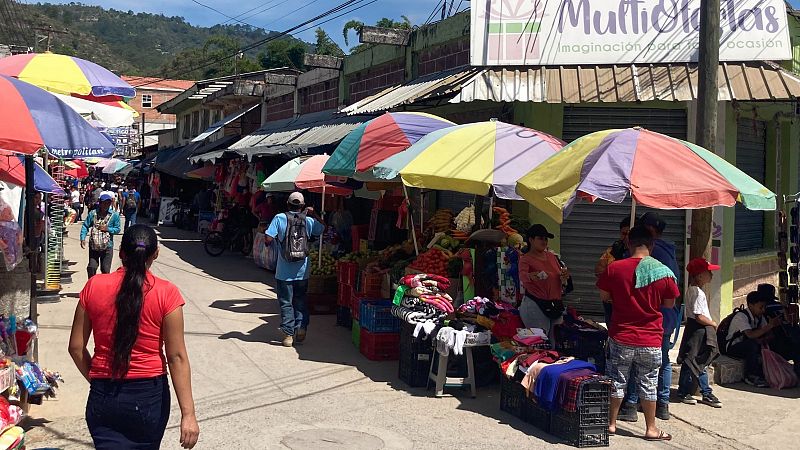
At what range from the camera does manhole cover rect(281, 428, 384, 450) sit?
6.34m

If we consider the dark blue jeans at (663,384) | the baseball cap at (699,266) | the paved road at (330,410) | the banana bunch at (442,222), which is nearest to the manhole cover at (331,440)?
the paved road at (330,410)

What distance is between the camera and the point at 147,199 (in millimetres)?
37469

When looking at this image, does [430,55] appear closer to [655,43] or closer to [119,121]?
[655,43]

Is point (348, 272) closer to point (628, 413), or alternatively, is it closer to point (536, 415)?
point (536, 415)

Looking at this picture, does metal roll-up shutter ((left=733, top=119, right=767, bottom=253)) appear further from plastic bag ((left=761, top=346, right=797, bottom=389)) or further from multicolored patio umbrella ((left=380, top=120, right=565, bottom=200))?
multicolored patio umbrella ((left=380, top=120, right=565, bottom=200))

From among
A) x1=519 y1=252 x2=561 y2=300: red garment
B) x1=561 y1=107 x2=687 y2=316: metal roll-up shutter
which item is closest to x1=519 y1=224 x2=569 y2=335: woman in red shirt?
x1=519 y1=252 x2=561 y2=300: red garment

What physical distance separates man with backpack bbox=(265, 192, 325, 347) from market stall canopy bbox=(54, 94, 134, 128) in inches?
87.0

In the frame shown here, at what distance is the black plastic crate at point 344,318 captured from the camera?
11.5 m

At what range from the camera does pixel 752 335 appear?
867 cm

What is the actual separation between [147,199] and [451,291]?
31.0 meters

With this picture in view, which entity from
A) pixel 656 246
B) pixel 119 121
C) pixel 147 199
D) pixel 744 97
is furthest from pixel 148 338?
pixel 147 199

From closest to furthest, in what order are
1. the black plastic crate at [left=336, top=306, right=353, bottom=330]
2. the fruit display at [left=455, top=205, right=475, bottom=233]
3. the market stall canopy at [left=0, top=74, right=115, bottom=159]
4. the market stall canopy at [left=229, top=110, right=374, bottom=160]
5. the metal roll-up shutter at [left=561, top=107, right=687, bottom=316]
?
the market stall canopy at [left=0, top=74, right=115, bottom=159] < the fruit display at [left=455, top=205, right=475, bottom=233] < the black plastic crate at [left=336, top=306, right=353, bottom=330] < the metal roll-up shutter at [left=561, top=107, right=687, bottom=316] < the market stall canopy at [left=229, top=110, right=374, bottom=160]

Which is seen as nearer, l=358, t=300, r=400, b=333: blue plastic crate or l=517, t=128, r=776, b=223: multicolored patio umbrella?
l=517, t=128, r=776, b=223: multicolored patio umbrella

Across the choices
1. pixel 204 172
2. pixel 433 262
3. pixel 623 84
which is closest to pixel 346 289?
pixel 433 262
